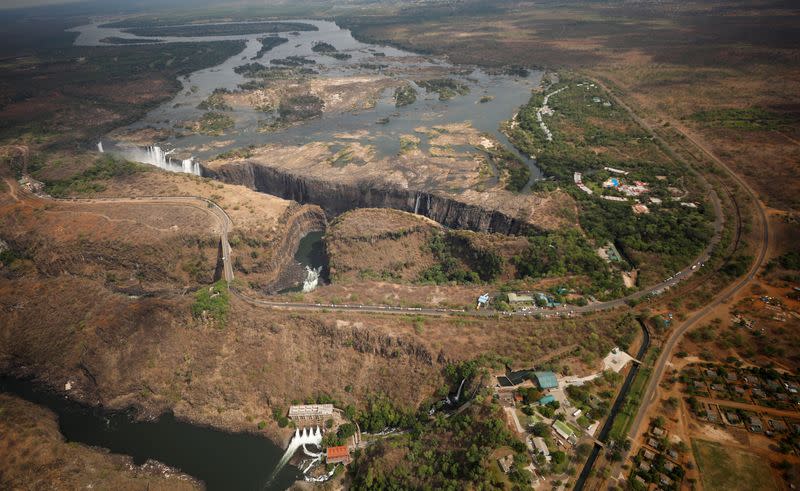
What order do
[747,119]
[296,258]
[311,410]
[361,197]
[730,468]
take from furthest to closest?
[747,119], [361,197], [296,258], [311,410], [730,468]

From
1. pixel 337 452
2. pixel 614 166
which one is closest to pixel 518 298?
pixel 337 452

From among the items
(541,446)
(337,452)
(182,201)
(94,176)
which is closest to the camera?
(541,446)

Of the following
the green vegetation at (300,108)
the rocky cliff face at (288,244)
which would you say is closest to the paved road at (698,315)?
the rocky cliff face at (288,244)

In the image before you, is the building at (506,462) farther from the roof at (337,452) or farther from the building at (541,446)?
the roof at (337,452)

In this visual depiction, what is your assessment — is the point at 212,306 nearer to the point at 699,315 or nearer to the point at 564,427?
the point at 564,427

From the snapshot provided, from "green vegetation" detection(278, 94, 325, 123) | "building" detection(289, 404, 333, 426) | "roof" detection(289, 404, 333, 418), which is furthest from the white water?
"building" detection(289, 404, 333, 426)

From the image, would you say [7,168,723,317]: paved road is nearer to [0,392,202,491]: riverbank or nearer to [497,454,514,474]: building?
[497,454,514,474]: building
